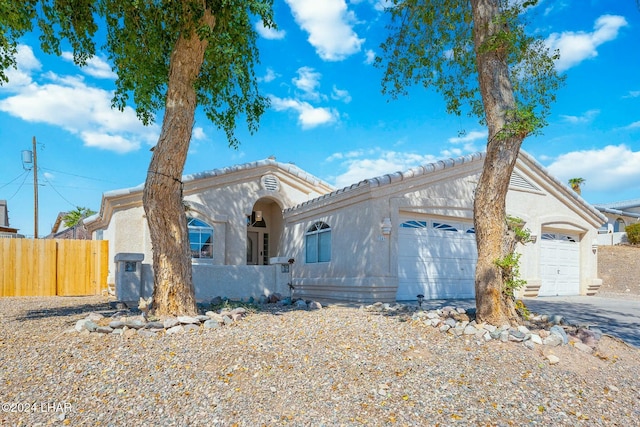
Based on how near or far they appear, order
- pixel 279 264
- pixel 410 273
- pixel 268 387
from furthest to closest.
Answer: pixel 410 273 → pixel 279 264 → pixel 268 387

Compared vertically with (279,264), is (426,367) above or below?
below

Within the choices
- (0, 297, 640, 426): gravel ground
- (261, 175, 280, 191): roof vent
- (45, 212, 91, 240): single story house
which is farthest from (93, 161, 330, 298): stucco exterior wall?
(45, 212, 91, 240): single story house

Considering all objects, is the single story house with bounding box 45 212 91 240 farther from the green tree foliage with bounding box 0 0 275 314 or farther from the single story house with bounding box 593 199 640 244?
the single story house with bounding box 593 199 640 244

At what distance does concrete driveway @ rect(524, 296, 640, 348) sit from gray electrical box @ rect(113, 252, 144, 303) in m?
8.36

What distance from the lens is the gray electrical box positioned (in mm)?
9320

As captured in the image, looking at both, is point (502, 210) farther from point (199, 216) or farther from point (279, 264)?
point (199, 216)

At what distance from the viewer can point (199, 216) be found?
1359 cm

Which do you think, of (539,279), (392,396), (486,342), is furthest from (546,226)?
(392,396)

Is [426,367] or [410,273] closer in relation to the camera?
[426,367]

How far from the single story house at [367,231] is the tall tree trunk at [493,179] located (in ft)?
12.8

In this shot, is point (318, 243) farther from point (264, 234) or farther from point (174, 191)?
point (174, 191)

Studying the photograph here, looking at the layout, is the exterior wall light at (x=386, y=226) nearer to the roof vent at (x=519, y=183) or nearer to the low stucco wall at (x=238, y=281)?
the low stucco wall at (x=238, y=281)

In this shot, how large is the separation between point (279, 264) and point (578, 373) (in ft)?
22.9

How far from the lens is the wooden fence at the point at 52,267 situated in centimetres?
1416
